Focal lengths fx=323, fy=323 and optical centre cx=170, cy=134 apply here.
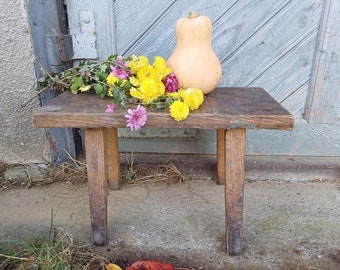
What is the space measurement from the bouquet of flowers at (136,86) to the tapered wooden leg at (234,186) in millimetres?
163

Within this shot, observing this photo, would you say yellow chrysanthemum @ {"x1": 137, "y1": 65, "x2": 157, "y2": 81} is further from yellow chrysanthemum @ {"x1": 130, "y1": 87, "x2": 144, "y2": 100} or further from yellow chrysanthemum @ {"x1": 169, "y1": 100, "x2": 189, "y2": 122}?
yellow chrysanthemum @ {"x1": 169, "y1": 100, "x2": 189, "y2": 122}

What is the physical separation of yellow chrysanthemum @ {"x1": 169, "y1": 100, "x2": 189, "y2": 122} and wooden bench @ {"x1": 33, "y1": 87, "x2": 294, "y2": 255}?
0.9 inches

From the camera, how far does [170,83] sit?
44.0 inches

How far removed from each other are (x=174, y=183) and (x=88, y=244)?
58cm


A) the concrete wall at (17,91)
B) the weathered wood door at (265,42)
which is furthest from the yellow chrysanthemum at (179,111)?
the concrete wall at (17,91)

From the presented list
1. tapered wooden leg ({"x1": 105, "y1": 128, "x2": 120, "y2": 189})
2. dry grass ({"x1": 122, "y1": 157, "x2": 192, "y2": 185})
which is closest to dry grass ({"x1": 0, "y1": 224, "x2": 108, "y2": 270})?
tapered wooden leg ({"x1": 105, "y1": 128, "x2": 120, "y2": 189})

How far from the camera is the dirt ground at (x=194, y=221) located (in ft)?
3.78

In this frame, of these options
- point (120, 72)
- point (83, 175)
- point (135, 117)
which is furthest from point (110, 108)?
point (83, 175)

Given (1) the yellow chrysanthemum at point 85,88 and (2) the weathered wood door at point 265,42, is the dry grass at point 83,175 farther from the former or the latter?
(1) the yellow chrysanthemum at point 85,88

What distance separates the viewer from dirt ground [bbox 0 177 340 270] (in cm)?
115

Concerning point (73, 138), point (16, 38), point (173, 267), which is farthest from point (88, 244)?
point (16, 38)

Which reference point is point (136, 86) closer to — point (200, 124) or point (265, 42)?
point (200, 124)

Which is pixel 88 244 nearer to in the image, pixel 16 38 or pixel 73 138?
pixel 73 138

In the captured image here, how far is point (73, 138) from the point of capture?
1665 mm
